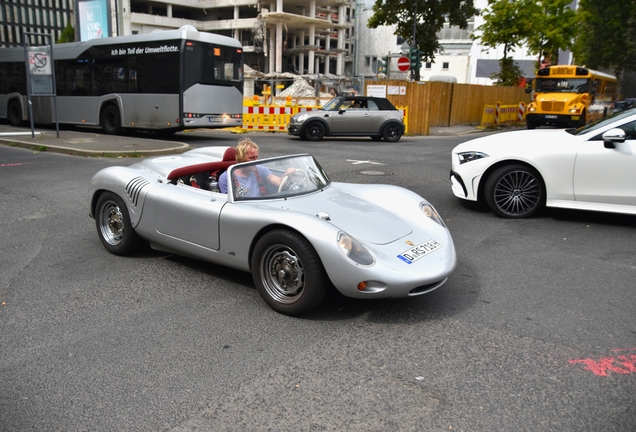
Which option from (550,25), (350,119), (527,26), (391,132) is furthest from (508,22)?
(350,119)

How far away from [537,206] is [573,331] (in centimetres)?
369

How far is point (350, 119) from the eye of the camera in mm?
18953

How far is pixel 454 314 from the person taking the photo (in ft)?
14.2

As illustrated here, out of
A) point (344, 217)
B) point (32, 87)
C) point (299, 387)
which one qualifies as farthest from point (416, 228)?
point (32, 87)

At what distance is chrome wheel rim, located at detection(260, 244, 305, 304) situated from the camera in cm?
420

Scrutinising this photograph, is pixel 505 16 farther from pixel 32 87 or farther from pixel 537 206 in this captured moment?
pixel 537 206

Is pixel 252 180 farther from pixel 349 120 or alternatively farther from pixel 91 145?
pixel 349 120

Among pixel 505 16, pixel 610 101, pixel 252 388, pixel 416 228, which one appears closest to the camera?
pixel 252 388

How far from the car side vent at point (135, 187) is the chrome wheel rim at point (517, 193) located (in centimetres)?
458

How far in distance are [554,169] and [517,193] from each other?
1.82 feet

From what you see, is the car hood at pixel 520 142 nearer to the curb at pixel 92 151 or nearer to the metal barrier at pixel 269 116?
the curb at pixel 92 151

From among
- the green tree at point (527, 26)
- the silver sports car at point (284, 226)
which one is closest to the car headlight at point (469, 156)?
the silver sports car at point (284, 226)

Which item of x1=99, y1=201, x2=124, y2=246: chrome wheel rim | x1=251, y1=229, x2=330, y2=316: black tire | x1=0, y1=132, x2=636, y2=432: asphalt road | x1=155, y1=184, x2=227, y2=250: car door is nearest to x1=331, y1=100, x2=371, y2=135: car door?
x1=0, y1=132, x2=636, y2=432: asphalt road

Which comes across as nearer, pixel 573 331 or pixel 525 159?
pixel 573 331
